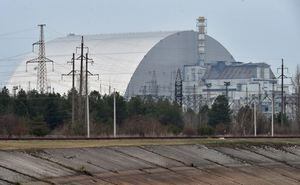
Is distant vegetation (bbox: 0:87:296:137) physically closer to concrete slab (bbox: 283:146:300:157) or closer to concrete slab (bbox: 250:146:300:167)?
concrete slab (bbox: 283:146:300:157)

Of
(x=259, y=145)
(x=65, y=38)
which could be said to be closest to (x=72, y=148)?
(x=259, y=145)

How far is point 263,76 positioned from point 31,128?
125481mm

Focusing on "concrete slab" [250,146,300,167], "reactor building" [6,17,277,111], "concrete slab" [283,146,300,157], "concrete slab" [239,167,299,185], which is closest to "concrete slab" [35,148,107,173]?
"concrete slab" [239,167,299,185]

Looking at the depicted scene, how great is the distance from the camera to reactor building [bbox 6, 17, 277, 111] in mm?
147625

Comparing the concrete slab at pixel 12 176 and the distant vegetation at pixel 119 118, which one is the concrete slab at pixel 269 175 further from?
the distant vegetation at pixel 119 118

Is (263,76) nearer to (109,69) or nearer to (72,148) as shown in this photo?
(109,69)

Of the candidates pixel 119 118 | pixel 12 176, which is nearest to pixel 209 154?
pixel 12 176

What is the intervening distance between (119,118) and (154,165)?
41.3 m

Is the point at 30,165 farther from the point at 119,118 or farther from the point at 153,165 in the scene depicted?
the point at 119,118

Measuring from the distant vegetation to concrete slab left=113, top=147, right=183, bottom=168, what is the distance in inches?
796

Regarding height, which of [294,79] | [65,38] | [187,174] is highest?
[65,38]

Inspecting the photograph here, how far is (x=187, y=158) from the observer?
31.0 m

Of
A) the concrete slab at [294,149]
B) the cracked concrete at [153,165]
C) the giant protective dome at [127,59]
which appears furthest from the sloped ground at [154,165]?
the giant protective dome at [127,59]

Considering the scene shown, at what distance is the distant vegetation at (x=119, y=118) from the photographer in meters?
57.3
